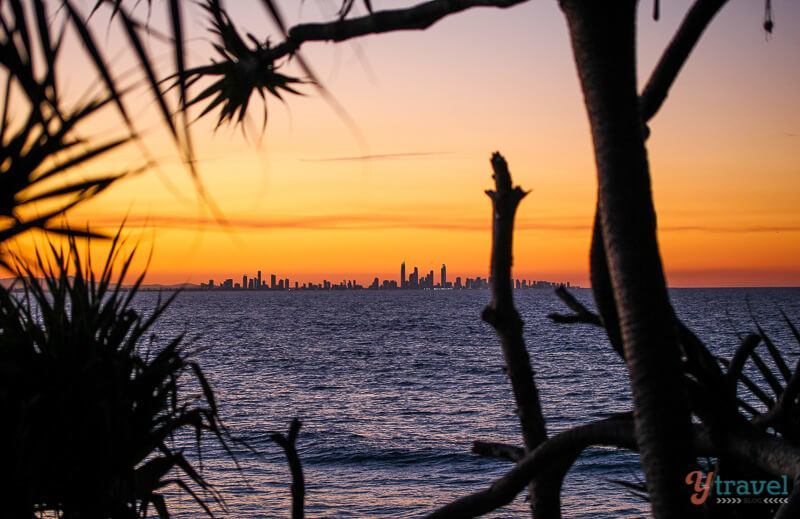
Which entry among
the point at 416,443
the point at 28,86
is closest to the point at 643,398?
the point at 28,86

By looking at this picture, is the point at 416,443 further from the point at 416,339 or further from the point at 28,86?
the point at 416,339

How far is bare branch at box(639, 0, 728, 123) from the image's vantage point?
1.58m

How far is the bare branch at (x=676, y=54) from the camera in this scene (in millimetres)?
1585

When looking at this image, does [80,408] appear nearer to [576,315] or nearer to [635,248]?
[576,315]

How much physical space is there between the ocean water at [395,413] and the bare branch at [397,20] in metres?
1.21

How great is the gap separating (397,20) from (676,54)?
0.55m

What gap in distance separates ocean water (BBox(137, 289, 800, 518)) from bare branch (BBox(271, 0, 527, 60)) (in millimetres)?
1208

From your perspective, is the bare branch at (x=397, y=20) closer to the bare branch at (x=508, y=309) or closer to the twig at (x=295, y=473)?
the bare branch at (x=508, y=309)

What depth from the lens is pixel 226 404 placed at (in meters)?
32.8

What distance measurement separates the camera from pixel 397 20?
170 cm
